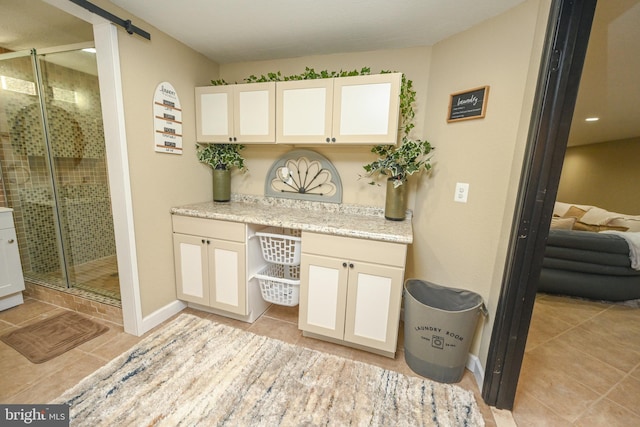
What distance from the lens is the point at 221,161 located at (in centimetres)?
225

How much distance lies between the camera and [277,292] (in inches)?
77.8

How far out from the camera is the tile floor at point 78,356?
1372 mm

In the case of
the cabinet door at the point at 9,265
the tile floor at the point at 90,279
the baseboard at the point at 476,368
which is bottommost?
the baseboard at the point at 476,368

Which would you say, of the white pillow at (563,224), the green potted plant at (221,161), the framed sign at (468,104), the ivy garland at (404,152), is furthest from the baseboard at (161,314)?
the white pillow at (563,224)

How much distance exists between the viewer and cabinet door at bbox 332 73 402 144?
1689mm

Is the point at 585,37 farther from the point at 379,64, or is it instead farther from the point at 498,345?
the point at 498,345

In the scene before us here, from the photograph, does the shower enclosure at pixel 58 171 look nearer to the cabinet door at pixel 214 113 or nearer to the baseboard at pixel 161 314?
the baseboard at pixel 161 314

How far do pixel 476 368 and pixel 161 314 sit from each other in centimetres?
232

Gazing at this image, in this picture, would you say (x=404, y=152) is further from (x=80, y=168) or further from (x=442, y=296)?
(x=80, y=168)

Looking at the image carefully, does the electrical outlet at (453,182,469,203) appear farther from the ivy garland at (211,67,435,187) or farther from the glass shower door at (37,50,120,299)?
the glass shower door at (37,50,120,299)

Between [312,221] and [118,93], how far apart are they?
4.87 feet

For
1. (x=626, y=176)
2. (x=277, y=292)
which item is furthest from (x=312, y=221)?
(x=626, y=176)

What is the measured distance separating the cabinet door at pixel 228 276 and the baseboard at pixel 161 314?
0.37 m

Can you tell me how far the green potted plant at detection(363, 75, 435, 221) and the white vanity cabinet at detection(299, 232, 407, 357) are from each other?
49 cm
